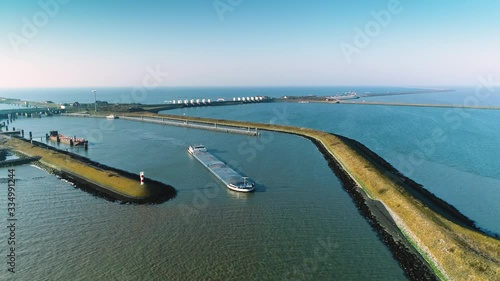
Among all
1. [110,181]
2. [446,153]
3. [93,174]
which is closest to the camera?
[110,181]

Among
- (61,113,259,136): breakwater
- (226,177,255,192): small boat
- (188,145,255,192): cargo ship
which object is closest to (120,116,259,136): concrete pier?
(61,113,259,136): breakwater

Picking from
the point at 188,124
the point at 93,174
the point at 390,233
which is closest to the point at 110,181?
the point at 93,174

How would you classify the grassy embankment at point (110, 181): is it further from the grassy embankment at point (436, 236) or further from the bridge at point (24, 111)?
the bridge at point (24, 111)

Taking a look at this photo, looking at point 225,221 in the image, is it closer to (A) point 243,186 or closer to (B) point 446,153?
(A) point 243,186

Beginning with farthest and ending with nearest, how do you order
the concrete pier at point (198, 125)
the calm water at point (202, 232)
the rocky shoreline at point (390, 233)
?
the concrete pier at point (198, 125) < the rocky shoreline at point (390, 233) < the calm water at point (202, 232)

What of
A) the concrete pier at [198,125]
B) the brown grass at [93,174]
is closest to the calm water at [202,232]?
the brown grass at [93,174]

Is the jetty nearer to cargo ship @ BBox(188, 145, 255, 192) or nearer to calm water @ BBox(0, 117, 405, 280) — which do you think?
calm water @ BBox(0, 117, 405, 280)
